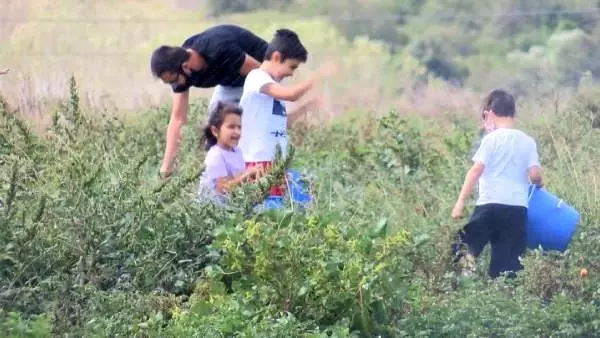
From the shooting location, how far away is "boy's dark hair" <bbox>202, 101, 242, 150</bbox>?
8664 mm

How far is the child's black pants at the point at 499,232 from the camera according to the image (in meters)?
8.57

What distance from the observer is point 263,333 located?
5918mm

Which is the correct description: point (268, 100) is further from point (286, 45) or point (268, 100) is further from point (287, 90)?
point (286, 45)

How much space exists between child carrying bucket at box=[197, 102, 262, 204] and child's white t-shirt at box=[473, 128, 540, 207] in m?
1.46

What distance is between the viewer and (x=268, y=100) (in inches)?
347

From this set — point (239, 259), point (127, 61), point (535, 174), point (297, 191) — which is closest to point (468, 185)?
point (535, 174)

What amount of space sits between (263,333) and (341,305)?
62cm

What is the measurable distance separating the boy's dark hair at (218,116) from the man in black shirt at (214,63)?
0.81 ft

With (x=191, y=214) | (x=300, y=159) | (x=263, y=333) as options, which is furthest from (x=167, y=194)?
(x=300, y=159)

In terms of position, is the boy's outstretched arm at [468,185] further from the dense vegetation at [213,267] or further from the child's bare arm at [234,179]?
the child's bare arm at [234,179]

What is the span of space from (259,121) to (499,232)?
1610mm

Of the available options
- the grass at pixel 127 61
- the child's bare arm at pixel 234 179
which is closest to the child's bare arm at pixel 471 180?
the child's bare arm at pixel 234 179

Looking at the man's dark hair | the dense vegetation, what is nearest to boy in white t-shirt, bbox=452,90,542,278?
the dense vegetation

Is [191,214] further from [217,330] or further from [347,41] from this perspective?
[347,41]
